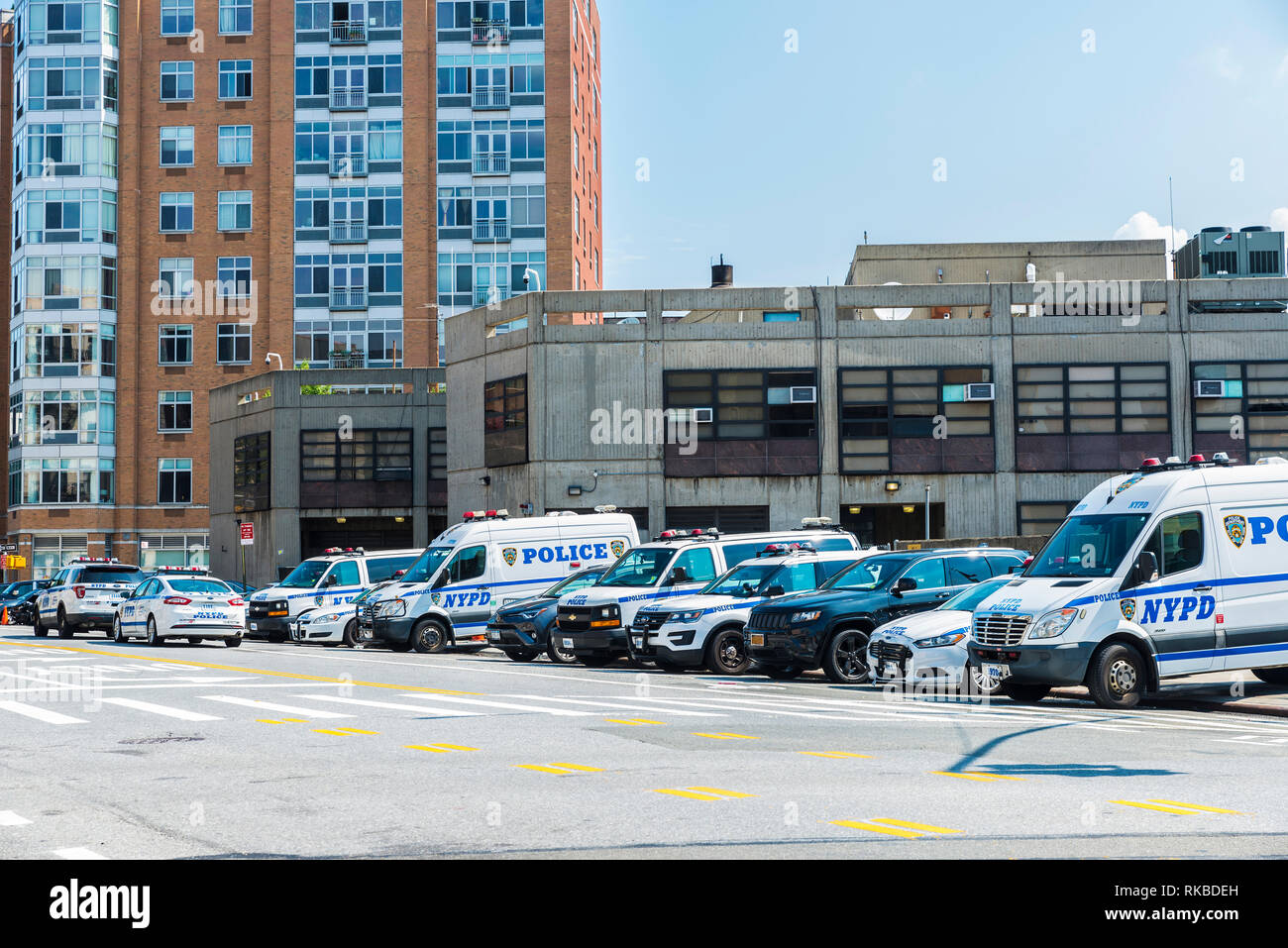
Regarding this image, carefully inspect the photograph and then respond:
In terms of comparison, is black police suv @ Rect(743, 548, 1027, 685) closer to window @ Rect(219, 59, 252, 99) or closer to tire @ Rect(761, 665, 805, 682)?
tire @ Rect(761, 665, 805, 682)

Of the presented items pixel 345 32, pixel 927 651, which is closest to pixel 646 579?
pixel 927 651

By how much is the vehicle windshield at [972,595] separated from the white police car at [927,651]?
49mm

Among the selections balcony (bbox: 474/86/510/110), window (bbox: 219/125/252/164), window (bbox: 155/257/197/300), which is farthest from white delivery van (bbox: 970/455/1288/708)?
window (bbox: 155/257/197/300)

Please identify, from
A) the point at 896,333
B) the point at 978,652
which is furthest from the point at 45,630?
the point at 978,652

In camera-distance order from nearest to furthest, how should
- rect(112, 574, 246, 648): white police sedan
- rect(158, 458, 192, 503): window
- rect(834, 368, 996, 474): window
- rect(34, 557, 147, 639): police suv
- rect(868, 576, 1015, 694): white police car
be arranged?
rect(868, 576, 1015, 694): white police car → rect(112, 574, 246, 648): white police sedan → rect(34, 557, 147, 639): police suv → rect(834, 368, 996, 474): window → rect(158, 458, 192, 503): window

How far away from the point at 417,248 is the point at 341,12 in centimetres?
1198

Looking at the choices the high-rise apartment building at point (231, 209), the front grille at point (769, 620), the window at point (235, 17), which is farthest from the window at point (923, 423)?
the window at point (235, 17)

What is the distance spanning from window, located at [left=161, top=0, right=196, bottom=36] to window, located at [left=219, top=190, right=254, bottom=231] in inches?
326

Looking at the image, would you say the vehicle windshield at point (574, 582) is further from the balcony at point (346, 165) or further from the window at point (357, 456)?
the balcony at point (346, 165)

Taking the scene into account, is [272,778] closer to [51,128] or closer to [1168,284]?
[1168,284]

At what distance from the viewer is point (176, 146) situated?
72.1 metres

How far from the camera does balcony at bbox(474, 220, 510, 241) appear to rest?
68.8m

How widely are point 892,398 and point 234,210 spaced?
40.9 metres

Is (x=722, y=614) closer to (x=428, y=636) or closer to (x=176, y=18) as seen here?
(x=428, y=636)
